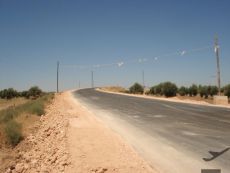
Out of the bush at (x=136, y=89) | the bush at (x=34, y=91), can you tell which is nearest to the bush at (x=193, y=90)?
the bush at (x=136, y=89)

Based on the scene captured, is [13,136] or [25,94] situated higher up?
[25,94]

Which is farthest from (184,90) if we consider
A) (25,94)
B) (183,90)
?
(25,94)

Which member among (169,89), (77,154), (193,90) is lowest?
(77,154)

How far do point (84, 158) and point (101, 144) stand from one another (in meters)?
2.12

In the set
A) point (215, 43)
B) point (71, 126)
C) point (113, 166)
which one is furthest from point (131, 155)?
point (215, 43)

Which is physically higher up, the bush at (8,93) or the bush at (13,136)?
the bush at (8,93)

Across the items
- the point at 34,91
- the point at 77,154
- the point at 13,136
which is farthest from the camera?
the point at 34,91

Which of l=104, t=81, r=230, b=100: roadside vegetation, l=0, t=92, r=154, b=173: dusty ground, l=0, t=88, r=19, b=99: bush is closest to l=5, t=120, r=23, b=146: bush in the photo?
l=0, t=92, r=154, b=173: dusty ground

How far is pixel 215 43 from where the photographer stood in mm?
39000

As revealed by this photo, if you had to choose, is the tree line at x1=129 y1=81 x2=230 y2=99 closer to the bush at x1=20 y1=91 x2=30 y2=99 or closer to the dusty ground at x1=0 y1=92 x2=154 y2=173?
the bush at x1=20 y1=91 x2=30 y2=99

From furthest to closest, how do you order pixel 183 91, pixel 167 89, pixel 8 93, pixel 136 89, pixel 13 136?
1. pixel 8 93
2. pixel 136 89
3. pixel 183 91
4. pixel 167 89
5. pixel 13 136

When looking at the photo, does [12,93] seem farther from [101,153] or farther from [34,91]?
[101,153]

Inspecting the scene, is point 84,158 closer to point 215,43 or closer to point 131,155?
point 131,155

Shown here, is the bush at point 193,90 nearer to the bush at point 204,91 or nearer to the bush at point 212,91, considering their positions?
the bush at point 204,91
